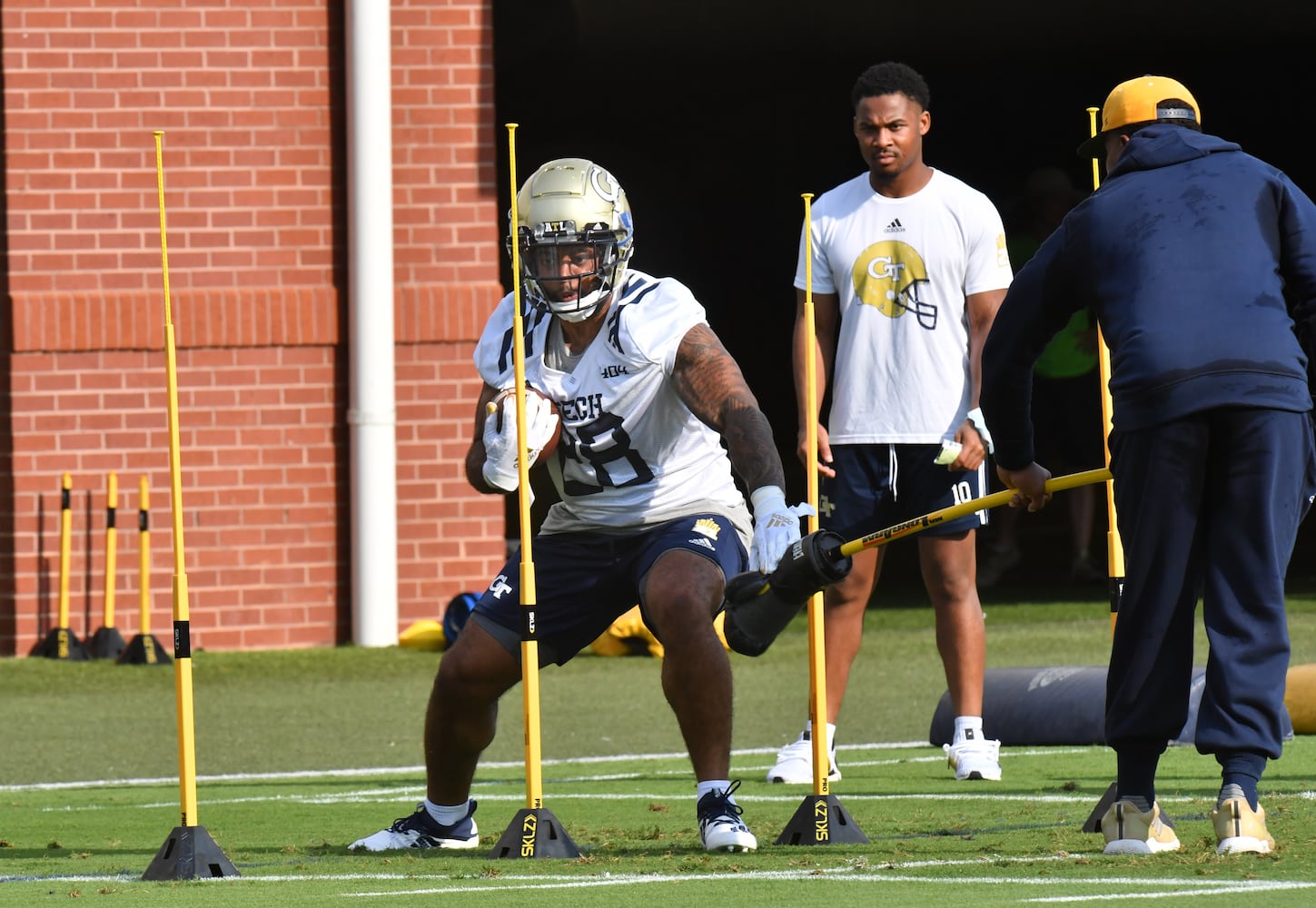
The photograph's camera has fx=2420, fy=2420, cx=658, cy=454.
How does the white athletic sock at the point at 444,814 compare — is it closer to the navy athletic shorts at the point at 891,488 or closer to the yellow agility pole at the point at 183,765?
the yellow agility pole at the point at 183,765

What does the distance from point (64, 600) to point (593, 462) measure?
689 cm

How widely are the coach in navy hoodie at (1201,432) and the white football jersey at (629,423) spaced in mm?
1302

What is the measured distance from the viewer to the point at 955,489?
8.42 meters

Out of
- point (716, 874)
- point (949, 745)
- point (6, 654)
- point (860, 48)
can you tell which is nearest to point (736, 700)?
point (949, 745)

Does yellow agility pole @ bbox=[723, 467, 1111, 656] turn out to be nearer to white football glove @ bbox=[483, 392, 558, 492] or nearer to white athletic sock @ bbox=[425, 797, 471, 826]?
white football glove @ bbox=[483, 392, 558, 492]

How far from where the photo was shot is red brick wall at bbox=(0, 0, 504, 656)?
1335 centimetres

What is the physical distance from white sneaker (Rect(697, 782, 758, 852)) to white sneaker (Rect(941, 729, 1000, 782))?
1.85m

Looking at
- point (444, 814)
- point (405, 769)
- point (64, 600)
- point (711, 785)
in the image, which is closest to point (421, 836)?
point (444, 814)

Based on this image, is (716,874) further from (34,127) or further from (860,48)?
(860,48)

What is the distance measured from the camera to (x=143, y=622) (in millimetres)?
12922

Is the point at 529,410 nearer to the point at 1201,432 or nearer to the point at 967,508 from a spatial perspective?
the point at 967,508

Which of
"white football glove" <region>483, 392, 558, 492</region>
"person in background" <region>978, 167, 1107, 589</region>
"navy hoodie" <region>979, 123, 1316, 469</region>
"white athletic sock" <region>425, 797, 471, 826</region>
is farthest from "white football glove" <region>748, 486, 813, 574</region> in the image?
"person in background" <region>978, 167, 1107, 589</region>

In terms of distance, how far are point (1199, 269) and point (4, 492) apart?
910 cm

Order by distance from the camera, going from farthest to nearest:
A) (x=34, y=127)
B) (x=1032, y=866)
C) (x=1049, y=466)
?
1. (x=1049, y=466)
2. (x=34, y=127)
3. (x=1032, y=866)
